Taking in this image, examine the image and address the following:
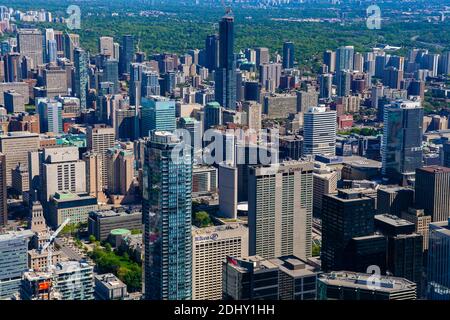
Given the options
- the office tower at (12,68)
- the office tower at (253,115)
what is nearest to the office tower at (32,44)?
the office tower at (12,68)

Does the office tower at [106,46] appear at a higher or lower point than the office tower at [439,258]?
higher

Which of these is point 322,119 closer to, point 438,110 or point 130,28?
point 438,110

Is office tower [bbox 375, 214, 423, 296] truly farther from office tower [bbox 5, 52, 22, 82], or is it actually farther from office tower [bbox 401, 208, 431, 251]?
office tower [bbox 5, 52, 22, 82]

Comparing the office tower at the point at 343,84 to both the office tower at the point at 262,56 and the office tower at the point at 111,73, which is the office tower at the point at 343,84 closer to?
the office tower at the point at 262,56

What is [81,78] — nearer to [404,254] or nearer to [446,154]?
[446,154]

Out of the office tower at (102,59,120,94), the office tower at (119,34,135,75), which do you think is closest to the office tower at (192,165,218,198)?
the office tower at (102,59,120,94)

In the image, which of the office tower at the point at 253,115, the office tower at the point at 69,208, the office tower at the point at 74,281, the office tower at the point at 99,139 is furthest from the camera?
the office tower at the point at 253,115

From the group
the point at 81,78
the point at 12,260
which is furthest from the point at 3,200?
the point at 81,78
